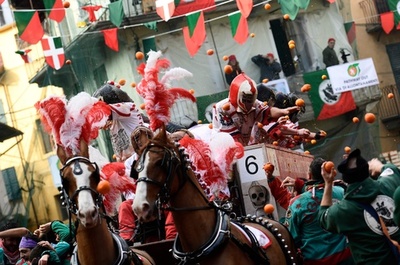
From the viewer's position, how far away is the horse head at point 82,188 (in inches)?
328

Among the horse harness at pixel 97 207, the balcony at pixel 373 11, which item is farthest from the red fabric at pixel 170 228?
the balcony at pixel 373 11

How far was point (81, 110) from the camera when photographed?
9250 millimetres

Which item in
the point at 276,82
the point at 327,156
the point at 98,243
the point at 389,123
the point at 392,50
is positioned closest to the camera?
the point at 98,243

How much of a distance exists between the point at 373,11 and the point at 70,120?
26715 mm

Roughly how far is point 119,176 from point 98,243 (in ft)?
3.08

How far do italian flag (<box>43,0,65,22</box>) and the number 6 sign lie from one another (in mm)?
9284

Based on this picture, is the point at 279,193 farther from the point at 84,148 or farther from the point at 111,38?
the point at 111,38

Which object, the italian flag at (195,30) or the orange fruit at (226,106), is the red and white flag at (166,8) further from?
the orange fruit at (226,106)

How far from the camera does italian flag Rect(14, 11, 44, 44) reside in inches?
753

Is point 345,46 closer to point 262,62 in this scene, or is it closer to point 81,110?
point 262,62

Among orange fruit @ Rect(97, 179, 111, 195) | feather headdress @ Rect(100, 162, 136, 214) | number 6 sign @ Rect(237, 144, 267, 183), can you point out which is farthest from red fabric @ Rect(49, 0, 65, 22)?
orange fruit @ Rect(97, 179, 111, 195)

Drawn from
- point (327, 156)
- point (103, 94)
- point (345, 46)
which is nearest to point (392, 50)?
point (345, 46)

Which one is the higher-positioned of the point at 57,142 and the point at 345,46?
the point at 345,46

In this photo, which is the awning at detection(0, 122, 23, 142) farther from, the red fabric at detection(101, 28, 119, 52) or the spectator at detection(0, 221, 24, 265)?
the spectator at detection(0, 221, 24, 265)
